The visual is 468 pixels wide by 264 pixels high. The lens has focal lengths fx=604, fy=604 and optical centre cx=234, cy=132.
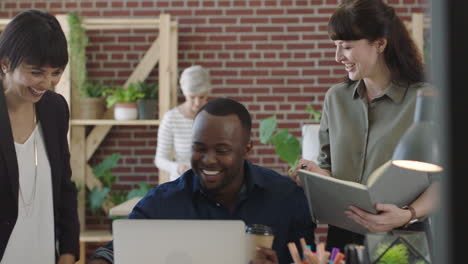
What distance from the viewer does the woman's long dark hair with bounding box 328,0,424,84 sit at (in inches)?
73.8

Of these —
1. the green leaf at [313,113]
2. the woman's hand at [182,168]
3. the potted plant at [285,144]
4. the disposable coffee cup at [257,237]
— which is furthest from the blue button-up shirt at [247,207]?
the green leaf at [313,113]

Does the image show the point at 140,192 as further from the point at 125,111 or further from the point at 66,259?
the point at 66,259

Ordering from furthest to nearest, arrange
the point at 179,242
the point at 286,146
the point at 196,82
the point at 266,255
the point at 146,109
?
the point at 146,109
the point at 286,146
the point at 196,82
the point at 266,255
the point at 179,242

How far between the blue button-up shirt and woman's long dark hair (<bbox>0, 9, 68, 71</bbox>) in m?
0.51

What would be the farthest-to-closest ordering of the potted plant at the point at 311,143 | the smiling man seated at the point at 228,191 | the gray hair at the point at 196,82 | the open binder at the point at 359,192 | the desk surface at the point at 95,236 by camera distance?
the desk surface at the point at 95,236, the gray hair at the point at 196,82, the potted plant at the point at 311,143, the smiling man seated at the point at 228,191, the open binder at the point at 359,192

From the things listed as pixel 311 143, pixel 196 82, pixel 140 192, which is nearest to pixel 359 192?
pixel 311 143

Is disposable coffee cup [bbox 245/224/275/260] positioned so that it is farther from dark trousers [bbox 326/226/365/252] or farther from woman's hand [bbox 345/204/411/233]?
dark trousers [bbox 326/226/365/252]

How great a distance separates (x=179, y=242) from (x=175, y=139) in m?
2.86

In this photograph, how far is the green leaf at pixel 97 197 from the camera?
500 centimetres

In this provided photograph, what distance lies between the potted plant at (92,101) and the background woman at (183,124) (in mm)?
1144

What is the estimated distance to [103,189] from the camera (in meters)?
5.05

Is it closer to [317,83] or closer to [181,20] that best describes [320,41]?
[317,83]

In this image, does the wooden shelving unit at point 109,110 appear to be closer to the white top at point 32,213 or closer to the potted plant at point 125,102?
the potted plant at point 125,102

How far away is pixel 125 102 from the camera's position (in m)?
4.95
